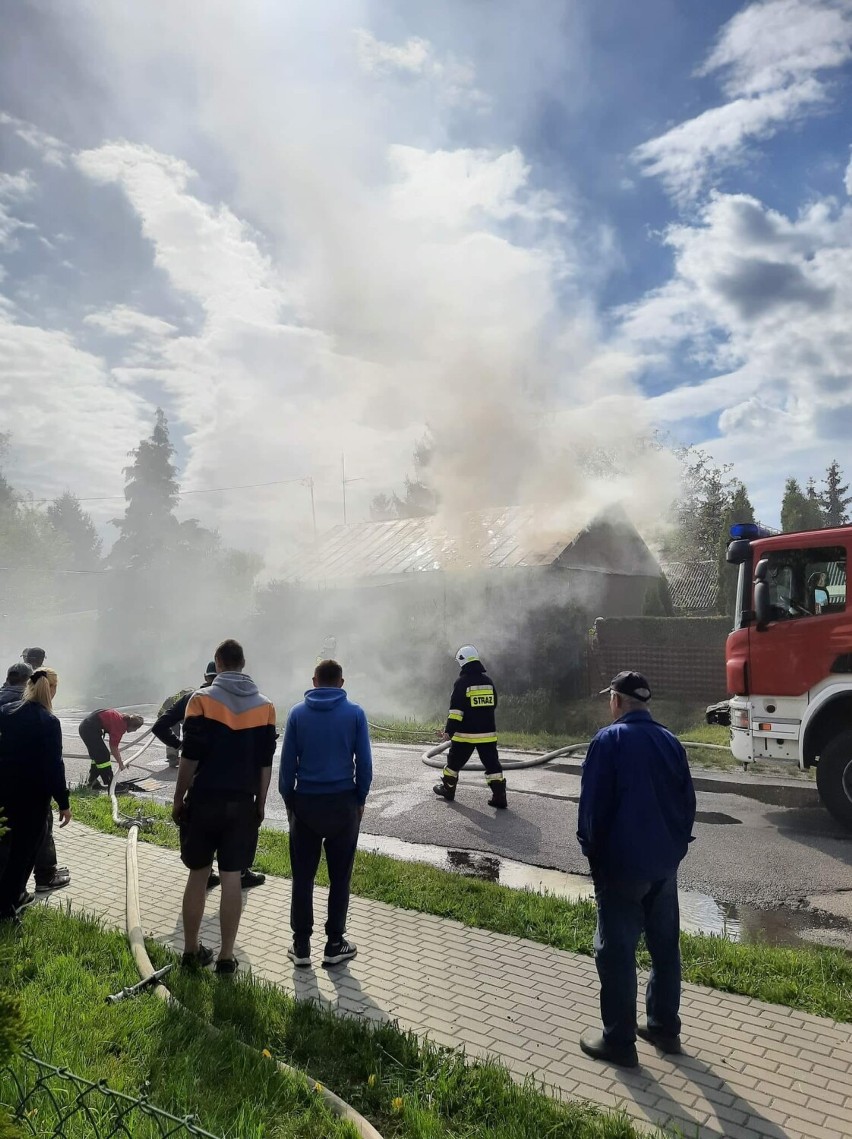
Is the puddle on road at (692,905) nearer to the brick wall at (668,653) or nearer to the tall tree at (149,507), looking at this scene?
the brick wall at (668,653)

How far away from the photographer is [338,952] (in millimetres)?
4730

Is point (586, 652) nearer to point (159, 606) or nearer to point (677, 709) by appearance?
point (677, 709)

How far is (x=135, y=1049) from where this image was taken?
3.50 meters

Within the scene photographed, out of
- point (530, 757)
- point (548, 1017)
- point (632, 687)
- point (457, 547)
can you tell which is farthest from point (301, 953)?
point (457, 547)

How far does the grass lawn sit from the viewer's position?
9.93 ft

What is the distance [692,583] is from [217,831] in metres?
41.8

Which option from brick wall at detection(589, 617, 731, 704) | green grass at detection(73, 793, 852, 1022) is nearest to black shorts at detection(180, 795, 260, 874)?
green grass at detection(73, 793, 852, 1022)

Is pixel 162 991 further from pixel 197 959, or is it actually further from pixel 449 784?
pixel 449 784

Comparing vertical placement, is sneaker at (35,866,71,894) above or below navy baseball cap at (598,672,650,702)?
below

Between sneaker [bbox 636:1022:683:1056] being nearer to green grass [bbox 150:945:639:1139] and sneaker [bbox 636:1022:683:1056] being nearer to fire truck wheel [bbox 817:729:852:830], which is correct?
green grass [bbox 150:945:639:1139]

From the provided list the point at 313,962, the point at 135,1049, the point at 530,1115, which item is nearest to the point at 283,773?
the point at 313,962

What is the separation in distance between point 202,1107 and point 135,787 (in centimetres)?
805

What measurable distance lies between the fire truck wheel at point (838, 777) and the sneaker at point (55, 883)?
6839mm

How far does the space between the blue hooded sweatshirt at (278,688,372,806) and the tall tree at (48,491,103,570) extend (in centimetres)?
8583
